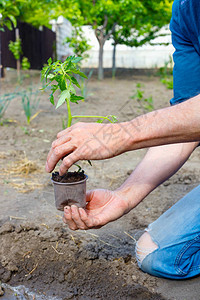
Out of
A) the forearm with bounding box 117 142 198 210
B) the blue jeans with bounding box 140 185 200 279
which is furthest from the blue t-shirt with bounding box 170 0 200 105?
the blue jeans with bounding box 140 185 200 279

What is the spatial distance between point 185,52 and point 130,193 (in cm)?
82

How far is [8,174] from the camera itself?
9.43 ft

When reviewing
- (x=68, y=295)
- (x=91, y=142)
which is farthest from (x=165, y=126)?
(x=68, y=295)

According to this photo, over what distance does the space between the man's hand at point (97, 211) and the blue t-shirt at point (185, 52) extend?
2.16 feet

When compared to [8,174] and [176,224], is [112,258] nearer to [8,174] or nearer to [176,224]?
[176,224]

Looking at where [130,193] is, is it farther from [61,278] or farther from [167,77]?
[167,77]

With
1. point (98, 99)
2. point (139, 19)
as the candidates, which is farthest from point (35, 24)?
point (98, 99)

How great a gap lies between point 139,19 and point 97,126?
9.43m

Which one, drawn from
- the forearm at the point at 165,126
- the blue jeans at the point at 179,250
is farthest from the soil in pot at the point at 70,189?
the blue jeans at the point at 179,250

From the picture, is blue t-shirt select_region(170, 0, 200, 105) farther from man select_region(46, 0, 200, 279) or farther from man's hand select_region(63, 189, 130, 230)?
man's hand select_region(63, 189, 130, 230)

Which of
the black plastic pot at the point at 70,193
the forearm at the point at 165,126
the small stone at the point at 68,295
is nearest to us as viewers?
the forearm at the point at 165,126

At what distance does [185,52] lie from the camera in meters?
1.78

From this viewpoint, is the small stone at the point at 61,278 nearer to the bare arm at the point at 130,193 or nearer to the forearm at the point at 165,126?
the bare arm at the point at 130,193

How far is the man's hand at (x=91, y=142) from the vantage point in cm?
117
